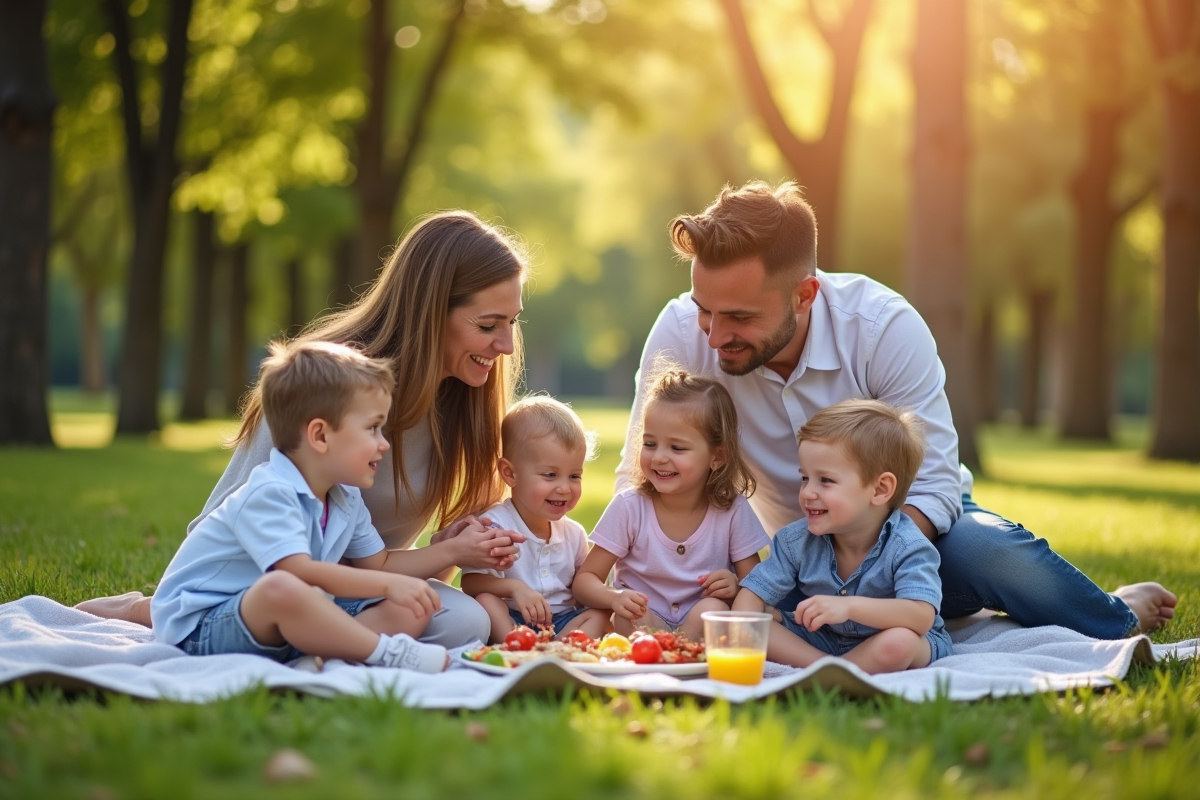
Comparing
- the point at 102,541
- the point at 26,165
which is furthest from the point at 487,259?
the point at 26,165

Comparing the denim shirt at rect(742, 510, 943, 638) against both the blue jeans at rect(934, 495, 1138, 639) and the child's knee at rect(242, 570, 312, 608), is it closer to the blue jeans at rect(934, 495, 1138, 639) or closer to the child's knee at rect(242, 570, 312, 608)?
the blue jeans at rect(934, 495, 1138, 639)

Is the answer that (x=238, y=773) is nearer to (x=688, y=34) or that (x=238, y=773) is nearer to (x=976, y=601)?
(x=976, y=601)

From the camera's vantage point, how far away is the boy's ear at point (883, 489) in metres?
4.12

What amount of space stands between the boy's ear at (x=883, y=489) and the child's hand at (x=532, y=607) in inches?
49.3

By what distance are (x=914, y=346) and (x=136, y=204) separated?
12740 mm

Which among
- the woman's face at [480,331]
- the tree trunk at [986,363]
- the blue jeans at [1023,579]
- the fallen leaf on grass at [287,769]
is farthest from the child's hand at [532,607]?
the tree trunk at [986,363]

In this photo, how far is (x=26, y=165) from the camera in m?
11.3

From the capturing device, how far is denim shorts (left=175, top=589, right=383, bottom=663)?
3.63 metres

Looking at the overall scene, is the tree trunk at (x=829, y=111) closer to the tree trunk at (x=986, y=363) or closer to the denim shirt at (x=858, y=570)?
the denim shirt at (x=858, y=570)

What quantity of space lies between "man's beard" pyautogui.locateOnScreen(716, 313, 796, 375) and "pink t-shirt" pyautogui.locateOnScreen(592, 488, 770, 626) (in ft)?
1.74

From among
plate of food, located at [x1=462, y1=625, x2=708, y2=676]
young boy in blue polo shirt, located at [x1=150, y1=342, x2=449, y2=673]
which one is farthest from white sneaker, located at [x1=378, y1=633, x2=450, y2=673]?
plate of food, located at [x1=462, y1=625, x2=708, y2=676]

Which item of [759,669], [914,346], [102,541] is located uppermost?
[914,346]

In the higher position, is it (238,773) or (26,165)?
(26,165)

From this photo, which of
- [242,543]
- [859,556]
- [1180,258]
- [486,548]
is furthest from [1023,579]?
[1180,258]
